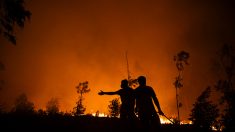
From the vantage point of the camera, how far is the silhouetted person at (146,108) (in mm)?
12055

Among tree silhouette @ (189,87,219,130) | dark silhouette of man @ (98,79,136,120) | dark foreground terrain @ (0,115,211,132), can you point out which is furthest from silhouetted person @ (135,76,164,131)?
tree silhouette @ (189,87,219,130)

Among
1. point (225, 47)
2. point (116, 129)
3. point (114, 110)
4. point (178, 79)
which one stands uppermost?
point (225, 47)

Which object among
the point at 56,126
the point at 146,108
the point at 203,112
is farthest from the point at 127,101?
the point at 203,112

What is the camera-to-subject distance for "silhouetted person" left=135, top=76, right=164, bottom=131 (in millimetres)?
12055

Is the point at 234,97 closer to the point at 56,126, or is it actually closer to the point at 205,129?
the point at 205,129

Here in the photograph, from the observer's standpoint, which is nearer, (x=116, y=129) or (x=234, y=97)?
(x=116, y=129)

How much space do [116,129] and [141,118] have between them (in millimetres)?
3298

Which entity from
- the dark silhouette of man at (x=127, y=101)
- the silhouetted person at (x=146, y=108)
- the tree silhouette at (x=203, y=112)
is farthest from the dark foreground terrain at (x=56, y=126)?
the tree silhouette at (x=203, y=112)

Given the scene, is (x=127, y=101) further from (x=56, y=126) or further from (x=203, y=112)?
(x=203, y=112)

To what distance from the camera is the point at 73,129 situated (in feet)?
48.2

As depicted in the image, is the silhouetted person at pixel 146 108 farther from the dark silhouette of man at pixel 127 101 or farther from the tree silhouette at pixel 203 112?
the tree silhouette at pixel 203 112

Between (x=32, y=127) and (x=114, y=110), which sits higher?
(x=114, y=110)

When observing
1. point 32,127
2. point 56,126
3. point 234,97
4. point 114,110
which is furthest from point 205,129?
point 114,110

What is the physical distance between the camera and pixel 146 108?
12.1 meters
